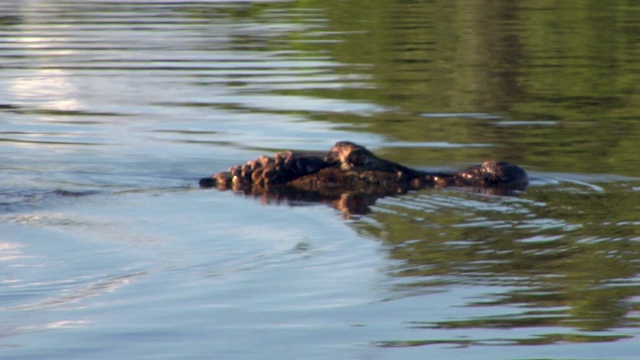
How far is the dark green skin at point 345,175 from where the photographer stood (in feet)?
28.7

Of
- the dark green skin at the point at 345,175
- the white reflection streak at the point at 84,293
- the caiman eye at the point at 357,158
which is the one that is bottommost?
the white reflection streak at the point at 84,293

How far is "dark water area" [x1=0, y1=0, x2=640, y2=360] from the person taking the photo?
5.45m

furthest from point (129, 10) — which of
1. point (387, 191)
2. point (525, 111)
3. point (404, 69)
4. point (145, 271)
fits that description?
point (145, 271)

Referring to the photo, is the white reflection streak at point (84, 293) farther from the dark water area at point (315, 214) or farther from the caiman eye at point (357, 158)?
the caiman eye at point (357, 158)

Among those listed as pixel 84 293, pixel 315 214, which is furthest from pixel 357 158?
pixel 84 293

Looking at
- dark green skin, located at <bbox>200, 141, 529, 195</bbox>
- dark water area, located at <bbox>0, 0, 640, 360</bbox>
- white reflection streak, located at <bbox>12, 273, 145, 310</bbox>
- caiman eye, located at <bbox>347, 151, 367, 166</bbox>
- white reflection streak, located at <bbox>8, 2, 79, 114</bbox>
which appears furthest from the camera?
white reflection streak, located at <bbox>8, 2, 79, 114</bbox>

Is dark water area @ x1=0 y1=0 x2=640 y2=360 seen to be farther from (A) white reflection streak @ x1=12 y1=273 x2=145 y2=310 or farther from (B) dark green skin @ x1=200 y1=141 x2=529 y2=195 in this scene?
(B) dark green skin @ x1=200 y1=141 x2=529 y2=195

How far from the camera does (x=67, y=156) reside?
10125mm

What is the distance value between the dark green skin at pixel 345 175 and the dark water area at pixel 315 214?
0.68ft

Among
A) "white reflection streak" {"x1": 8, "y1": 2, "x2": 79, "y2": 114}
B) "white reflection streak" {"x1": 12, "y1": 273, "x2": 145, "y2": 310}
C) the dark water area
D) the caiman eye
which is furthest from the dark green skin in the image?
"white reflection streak" {"x1": 8, "y1": 2, "x2": 79, "y2": 114}

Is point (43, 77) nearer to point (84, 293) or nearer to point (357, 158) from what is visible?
point (357, 158)

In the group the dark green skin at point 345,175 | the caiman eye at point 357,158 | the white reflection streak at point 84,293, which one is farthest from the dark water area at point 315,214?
the caiman eye at point 357,158

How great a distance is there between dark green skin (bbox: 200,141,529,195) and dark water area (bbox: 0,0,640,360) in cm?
21

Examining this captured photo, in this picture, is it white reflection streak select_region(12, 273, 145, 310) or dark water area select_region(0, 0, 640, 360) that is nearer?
dark water area select_region(0, 0, 640, 360)
